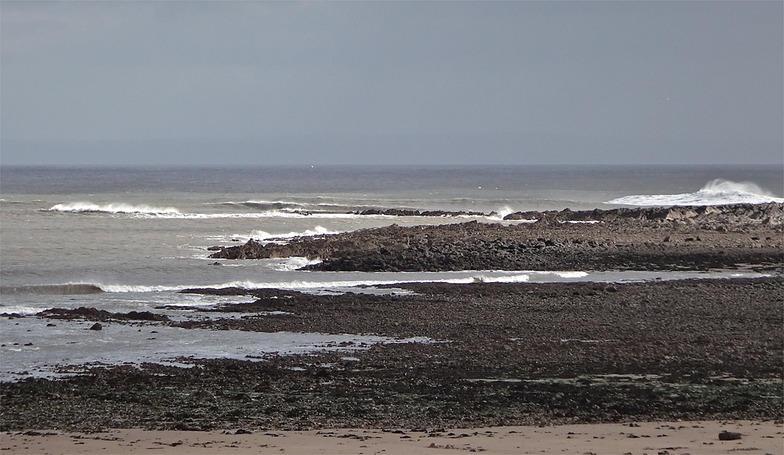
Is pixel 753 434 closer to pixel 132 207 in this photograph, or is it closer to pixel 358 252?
pixel 358 252

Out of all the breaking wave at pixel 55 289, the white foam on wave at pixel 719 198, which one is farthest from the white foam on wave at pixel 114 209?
the white foam on wave at pixel 719 198

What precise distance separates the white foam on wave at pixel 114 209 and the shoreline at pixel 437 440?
43.7 metres

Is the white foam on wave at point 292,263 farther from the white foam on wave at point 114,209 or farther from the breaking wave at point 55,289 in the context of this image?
the white foam on wave at point 114,209

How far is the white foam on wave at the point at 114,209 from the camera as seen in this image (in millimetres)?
54062

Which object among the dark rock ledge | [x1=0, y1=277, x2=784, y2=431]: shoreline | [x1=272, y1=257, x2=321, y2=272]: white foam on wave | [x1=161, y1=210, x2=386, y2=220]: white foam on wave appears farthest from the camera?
[x1=161, y1=210, x2=386, y2=220]: white foam on wave

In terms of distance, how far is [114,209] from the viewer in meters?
56.0

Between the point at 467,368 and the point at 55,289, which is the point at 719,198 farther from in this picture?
the point at 467,368

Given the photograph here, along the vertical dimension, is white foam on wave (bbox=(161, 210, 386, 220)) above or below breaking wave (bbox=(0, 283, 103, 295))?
below

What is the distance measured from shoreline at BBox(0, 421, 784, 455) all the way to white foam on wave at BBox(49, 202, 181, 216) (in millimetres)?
43727

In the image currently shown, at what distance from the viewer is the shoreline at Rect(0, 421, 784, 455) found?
9.69 metres

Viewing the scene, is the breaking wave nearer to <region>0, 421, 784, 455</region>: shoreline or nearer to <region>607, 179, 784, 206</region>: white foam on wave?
<region>0, 421, 784, 455</region>: shoreline

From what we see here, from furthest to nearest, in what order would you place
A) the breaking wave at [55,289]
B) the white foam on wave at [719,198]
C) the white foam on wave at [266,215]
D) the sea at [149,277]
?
the white foam on wave at [719,198] → the white foam on wave at [266,215] → the breaking wave at [55,289] → the sea at [149,277]

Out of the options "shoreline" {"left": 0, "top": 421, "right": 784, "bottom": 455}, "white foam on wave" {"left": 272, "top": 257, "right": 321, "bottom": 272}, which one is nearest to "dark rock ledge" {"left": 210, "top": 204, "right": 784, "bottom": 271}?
"white foam on wave" {"left": 272, "top": 257, "right": 321, "bottom": 272}

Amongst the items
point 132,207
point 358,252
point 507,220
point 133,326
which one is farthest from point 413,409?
point 132,207
